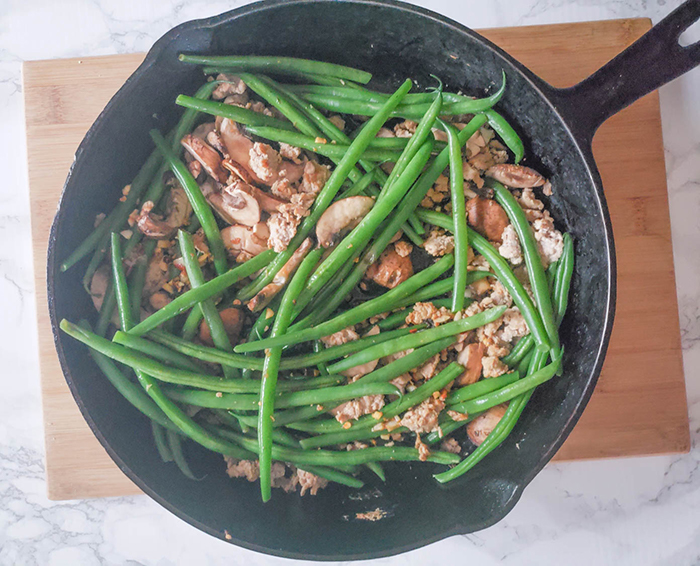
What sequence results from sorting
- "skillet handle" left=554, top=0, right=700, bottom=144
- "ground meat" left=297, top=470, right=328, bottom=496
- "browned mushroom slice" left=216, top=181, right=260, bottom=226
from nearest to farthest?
"skillet handle" left=554, top=0, right=700, bottom=144, "browned mushroom slice" left=216, top=181, right=260, bottom=226, "ground meat" left=297, top=470, right=328, bottom=496

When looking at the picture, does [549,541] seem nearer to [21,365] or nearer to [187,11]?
[21,365]

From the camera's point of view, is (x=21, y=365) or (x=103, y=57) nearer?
(x=103, y=57)

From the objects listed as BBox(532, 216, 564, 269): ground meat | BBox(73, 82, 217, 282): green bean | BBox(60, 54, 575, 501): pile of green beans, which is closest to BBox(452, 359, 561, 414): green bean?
BBox(60, 54, 575, 501): pile of green beans

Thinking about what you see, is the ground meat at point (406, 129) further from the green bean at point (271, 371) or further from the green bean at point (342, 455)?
the green bean at point (342, 455)

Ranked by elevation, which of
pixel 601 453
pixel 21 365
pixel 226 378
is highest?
pixel 226 378


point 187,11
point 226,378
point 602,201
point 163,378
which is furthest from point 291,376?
point 187,11

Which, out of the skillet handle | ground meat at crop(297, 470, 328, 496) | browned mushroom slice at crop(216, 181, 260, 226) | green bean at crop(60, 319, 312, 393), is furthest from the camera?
ground meat at crop(297, 470, 328, 496)

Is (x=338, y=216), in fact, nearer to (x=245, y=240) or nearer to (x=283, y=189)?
(x=283, y=189)

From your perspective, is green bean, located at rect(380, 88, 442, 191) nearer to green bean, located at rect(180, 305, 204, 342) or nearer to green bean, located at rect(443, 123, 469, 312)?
green bean, located at rect(443, 123, 469, 312)
